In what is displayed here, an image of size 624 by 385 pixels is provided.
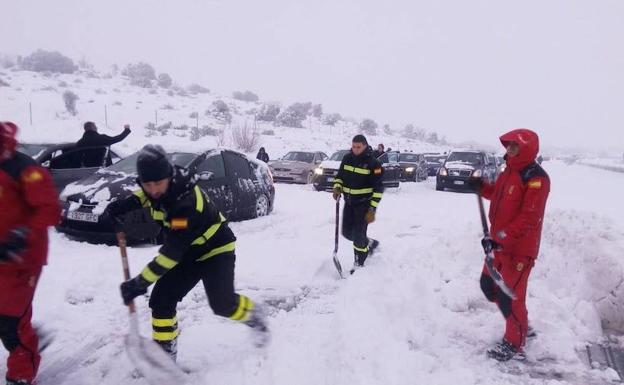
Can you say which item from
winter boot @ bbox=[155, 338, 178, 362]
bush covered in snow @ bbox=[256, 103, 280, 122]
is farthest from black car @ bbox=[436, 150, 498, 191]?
bush covered in snow @ bbox=[256, 103, 280, 122]

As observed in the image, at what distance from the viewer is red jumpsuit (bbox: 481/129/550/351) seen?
12.1ft

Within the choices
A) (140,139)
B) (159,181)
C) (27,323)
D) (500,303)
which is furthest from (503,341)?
(140,139)

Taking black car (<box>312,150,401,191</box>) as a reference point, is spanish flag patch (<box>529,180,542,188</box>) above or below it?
above

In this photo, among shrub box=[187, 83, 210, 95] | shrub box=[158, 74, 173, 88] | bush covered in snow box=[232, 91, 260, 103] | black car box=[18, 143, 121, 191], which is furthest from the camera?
bush covered in snow box=[232, 91, 260, 103]

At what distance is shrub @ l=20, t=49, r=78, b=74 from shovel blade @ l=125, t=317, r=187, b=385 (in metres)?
53.5

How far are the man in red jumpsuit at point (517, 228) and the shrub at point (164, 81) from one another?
5462 centimetres

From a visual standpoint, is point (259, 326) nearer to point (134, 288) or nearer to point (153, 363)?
point (153, 363)

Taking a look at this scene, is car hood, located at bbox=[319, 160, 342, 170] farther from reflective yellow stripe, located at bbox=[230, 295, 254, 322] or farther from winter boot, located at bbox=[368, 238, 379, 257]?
reflective yellow stripe, located at bbox=[230, 295, 254, 322]

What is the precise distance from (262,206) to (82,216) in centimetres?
383

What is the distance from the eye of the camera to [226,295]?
3359 millimetres

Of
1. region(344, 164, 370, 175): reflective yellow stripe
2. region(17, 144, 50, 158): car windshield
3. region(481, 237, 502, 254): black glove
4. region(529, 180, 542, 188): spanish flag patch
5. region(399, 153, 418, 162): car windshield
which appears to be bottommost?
region(399, 153, 418, 162): car windshield

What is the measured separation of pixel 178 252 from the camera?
9.59 ft

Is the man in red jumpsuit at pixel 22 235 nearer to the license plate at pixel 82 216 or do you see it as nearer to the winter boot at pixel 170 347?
the winter boot at pixel 170 347

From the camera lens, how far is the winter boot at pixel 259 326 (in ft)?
11.9
